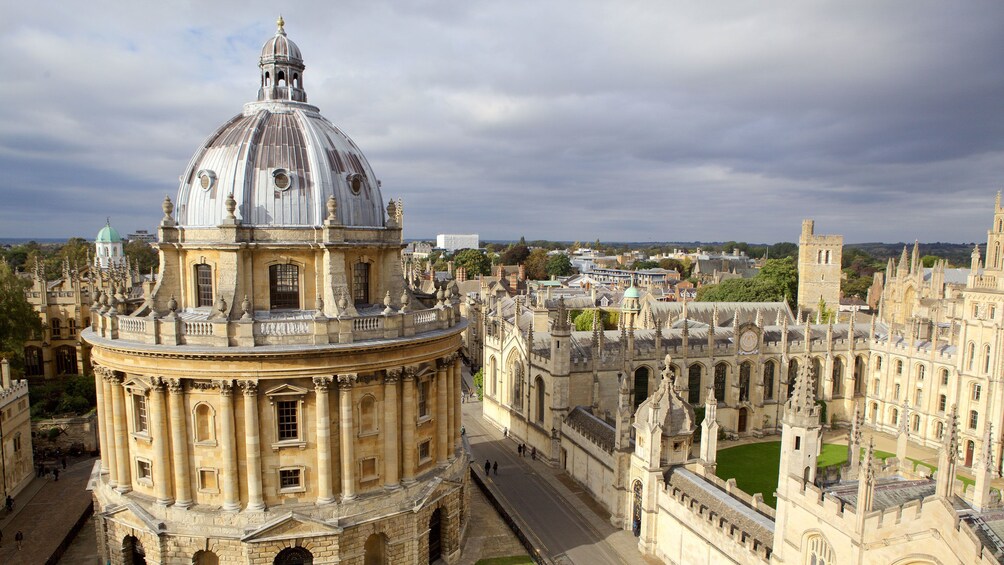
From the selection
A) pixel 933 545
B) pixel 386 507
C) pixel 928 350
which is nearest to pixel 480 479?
pixel 386 507

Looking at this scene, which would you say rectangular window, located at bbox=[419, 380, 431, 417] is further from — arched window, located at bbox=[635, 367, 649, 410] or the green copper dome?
the green copper dome

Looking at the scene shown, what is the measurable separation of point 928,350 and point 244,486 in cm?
5199

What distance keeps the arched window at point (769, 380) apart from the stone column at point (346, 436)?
129 feet

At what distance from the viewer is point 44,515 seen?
35969 mm

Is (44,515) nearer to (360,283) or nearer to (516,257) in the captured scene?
(360,283)

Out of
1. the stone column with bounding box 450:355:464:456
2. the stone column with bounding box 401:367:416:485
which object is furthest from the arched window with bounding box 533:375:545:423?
the stone column with bounding box 401:367:416:485

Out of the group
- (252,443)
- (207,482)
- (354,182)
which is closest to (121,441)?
(207,482)

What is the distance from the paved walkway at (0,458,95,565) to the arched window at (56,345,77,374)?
20.2 metres

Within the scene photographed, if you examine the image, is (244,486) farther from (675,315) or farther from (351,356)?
(675,315)

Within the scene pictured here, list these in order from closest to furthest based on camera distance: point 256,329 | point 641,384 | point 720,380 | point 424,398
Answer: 1. point 256,329
2. point 424,398
3. point 641,384
4. point 720,380

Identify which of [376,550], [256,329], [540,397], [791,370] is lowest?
[376,550]

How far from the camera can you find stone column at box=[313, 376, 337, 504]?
2600 centimetres

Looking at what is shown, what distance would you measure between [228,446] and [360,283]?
363 inches

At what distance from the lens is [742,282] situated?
3794 inches
